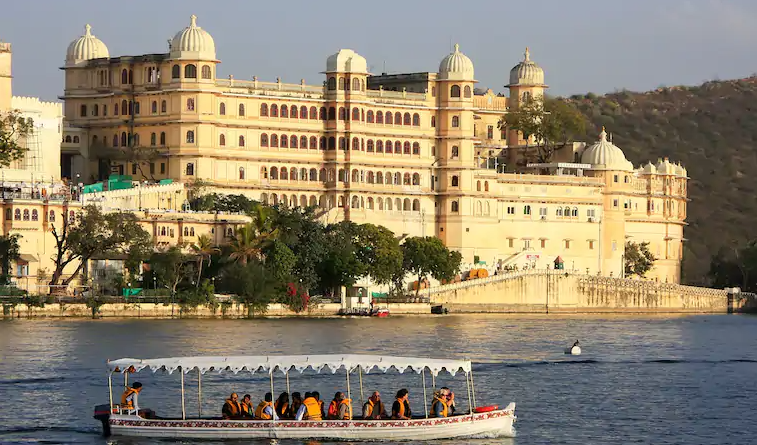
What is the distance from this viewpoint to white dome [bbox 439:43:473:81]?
140m

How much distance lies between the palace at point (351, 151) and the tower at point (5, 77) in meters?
8.90

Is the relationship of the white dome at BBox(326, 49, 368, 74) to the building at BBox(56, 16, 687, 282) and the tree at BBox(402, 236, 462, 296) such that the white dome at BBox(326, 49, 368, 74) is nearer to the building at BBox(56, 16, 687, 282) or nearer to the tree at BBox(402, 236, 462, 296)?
the building at BBox(56, 16, 687, 282)

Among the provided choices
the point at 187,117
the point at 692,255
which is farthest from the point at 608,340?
the point at 692,255

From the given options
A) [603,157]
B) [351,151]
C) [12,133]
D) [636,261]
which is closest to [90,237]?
[12,133]

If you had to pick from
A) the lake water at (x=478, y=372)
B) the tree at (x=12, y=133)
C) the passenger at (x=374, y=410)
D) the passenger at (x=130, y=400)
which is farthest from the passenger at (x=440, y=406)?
the tree at (x=12, y=133)

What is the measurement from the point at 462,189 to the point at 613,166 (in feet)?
58.0

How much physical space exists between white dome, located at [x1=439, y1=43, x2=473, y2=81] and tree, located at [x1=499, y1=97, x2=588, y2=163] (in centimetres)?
985

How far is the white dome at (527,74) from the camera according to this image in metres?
153

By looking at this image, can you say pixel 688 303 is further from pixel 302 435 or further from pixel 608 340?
pixel 302 435

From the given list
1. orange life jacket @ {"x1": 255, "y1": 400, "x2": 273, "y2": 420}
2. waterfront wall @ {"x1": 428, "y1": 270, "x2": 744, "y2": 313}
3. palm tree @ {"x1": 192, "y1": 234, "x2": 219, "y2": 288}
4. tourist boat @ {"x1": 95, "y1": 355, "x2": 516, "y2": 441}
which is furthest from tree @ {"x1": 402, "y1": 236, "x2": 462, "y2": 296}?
orange life jacket @ {"x1": 255, "y1": 400, "x2": 273, "y2": 420}

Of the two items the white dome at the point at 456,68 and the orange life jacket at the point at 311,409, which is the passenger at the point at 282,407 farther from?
the white dome at the point at 456,68

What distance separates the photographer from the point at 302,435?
58.0 meters

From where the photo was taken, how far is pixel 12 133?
113188 millimetres

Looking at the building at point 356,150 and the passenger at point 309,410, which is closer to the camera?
the passenger at point 309,410
